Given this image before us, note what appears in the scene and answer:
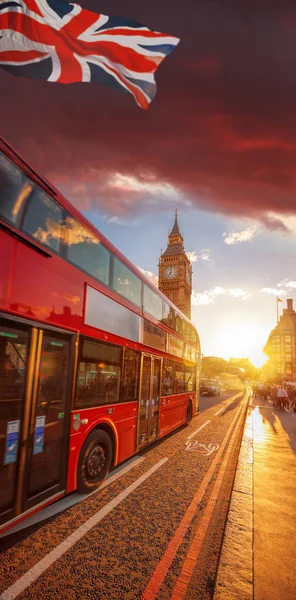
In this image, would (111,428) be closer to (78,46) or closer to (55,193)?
(55,193)

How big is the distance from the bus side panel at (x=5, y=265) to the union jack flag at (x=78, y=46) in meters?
4.21

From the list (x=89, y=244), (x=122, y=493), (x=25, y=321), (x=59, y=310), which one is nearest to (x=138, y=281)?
(x=89, y=244)

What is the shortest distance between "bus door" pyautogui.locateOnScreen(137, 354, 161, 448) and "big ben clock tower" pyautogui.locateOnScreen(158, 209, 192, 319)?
91199 mm

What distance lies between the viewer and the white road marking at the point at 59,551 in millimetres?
2850

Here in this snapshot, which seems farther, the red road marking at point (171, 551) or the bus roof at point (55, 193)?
the bus roof at point (55, 193)

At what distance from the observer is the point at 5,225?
340cm

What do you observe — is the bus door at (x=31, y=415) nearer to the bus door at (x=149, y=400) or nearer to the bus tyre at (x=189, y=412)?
the bus door at (x=149, y=400)

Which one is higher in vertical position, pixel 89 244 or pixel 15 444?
pixel 89 244

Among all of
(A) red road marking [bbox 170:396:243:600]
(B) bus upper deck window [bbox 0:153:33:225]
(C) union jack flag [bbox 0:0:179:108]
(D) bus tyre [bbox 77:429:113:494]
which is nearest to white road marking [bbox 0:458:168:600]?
(D) bus tyre [bbox 77:429:113:494]

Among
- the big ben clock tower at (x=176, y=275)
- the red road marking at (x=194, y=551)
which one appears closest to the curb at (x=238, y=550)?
the red road marking at (x=194, y=551)

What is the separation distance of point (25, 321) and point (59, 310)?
670 mm

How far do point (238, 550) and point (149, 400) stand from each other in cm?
432

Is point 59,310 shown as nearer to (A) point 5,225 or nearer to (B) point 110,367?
(A) point 5,225

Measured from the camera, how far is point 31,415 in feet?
12.5
